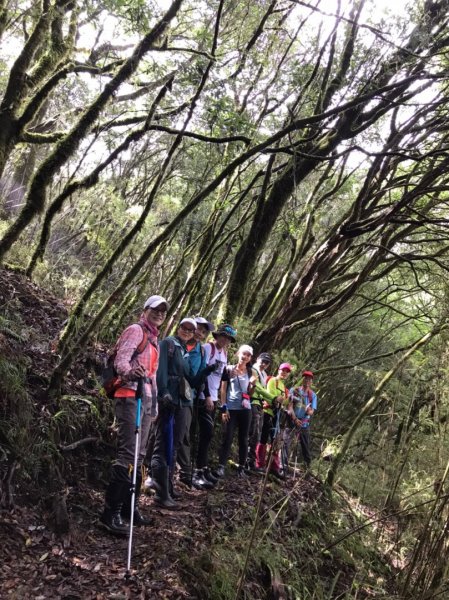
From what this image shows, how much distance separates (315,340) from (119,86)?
9990 mm

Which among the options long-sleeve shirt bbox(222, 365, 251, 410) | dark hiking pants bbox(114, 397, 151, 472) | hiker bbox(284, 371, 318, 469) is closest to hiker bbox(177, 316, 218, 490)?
long-sleeve shirt bbox(222, 365, 251, 410)

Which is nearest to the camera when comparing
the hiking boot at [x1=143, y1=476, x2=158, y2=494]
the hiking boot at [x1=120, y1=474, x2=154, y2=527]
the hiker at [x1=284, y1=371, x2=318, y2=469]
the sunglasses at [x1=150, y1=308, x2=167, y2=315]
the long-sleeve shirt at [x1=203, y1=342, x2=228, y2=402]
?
the hiking boot at [x1=120, y1=474, x2=154, y2=527]

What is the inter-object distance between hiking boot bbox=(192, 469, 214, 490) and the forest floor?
0.34 feet

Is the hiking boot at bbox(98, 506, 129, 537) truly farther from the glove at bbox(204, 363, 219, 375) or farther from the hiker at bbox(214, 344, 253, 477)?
the hiker at bbox(214, 344, 253, 477)

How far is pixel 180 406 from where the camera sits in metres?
5.44

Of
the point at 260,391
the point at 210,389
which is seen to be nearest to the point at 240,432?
the point at 260,391

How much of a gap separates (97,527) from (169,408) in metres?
1.40

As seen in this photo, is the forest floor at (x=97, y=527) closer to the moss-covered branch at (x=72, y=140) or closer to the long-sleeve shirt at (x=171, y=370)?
the long-sleeve shirt at (x=171, y=370)

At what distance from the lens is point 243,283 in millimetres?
8469

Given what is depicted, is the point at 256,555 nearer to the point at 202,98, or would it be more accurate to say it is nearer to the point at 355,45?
the point at 202,98

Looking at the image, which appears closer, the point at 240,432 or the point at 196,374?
the point at 196,374

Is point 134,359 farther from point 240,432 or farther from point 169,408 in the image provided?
point 240,432

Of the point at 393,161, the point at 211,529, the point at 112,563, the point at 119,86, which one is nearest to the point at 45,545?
the point at 112,563

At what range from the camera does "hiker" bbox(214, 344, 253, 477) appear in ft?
21.8
